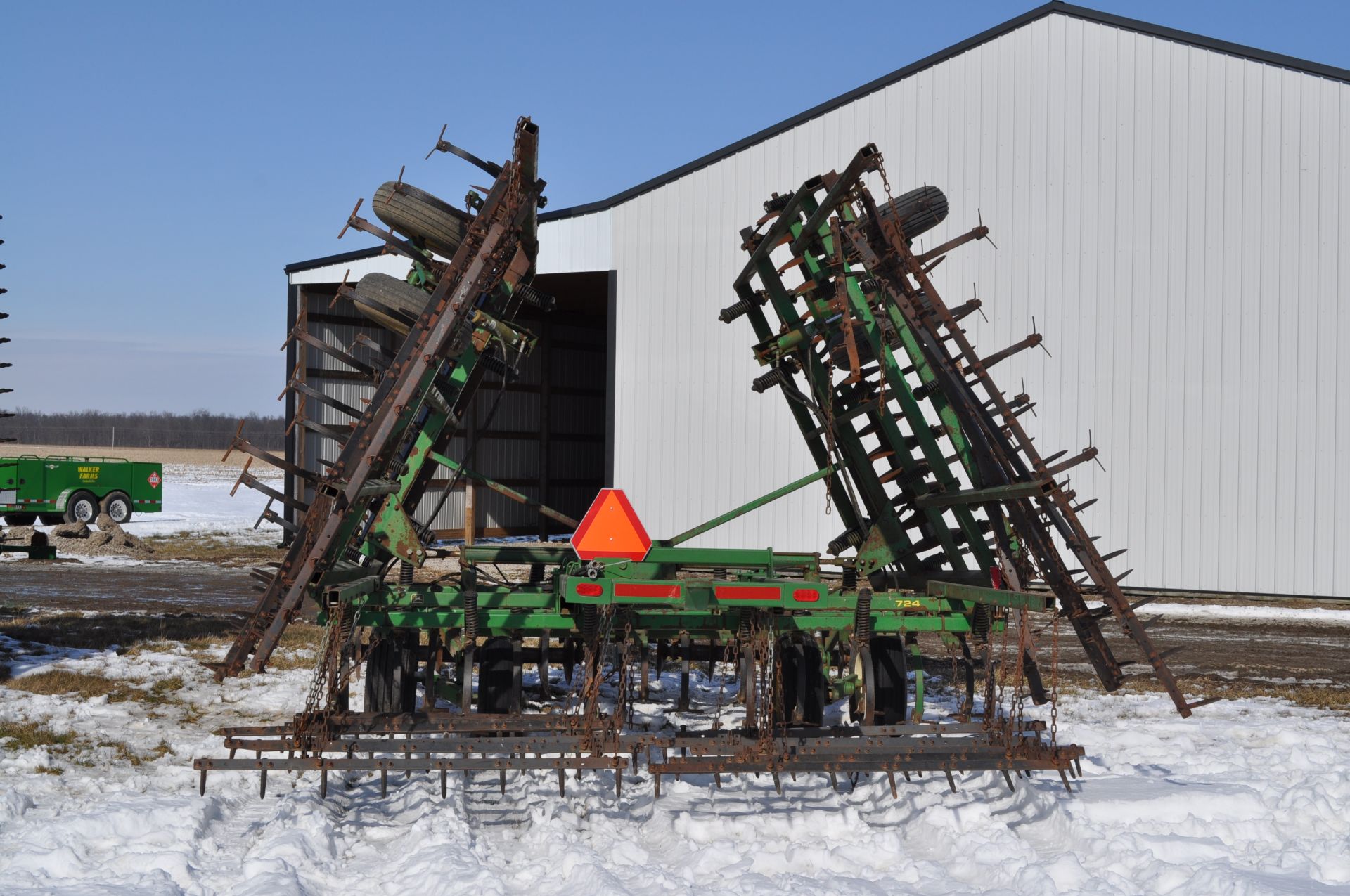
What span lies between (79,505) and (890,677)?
84.8 feet

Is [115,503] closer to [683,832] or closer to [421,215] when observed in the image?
[421,215]

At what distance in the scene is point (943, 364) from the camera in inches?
273

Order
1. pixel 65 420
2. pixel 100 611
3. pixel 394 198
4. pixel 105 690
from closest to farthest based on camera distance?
pixel 394 198, pixel 105 690, pixel 100 611, pixel 65 420

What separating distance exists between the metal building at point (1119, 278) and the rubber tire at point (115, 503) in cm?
1553

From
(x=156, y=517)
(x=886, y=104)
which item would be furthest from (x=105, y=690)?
(x=156, y=517)

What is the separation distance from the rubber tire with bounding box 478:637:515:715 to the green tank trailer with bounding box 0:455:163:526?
2290 centimetres

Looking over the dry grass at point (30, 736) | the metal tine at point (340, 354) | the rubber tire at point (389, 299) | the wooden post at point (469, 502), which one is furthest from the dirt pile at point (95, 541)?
the rubber tire at point (389, 299)

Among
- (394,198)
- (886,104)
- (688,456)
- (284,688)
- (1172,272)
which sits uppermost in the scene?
(886,104)

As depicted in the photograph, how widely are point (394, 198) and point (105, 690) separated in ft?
15.0

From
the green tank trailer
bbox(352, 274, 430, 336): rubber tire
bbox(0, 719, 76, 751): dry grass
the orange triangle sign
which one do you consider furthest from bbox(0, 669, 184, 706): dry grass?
the green tank trailer

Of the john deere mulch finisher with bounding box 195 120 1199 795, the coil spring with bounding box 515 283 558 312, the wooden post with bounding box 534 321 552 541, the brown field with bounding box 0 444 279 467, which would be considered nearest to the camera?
the john deere mulch finisher with bounding box 195 120 1199 795

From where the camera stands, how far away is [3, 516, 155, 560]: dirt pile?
2298cm

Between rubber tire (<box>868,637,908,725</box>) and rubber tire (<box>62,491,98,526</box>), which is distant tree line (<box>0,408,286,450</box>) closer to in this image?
rubber tire (<box>62,491,98,526</box>)

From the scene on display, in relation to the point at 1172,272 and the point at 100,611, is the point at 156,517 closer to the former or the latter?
the point at 100,611
